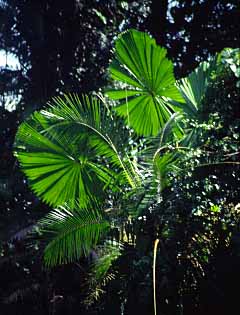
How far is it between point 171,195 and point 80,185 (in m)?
1.26

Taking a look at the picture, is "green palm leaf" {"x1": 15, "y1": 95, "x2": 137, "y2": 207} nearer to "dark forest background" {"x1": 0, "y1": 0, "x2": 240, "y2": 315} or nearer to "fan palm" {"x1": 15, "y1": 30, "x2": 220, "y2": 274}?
"fan palm" {"x1": 15, "y1": 30, "x2": 220, "y2": 274}

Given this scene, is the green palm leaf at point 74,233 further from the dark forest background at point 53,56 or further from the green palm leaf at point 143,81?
the dark forest background at point 53,56

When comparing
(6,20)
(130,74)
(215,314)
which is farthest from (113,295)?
(6,20)

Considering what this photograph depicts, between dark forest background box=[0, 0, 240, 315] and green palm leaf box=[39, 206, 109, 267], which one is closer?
green palm leaf box=[39, 206, 109, 267]

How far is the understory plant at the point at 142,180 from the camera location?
222 inches

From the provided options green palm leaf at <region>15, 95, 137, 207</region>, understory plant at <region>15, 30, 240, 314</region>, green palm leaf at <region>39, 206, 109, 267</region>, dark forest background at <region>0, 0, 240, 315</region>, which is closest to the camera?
understory plant at <region>15, 30, 240, 314</region>

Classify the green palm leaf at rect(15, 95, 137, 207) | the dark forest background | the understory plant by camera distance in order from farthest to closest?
the dark forest background → the green palm leaf at rect(15, 95, 137, 207) → the understory plant

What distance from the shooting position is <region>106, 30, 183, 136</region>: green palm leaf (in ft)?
20.6

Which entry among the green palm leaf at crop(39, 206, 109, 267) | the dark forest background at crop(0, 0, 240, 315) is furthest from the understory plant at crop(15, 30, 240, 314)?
the dark forest background at crop(0, 0, 240, 315)

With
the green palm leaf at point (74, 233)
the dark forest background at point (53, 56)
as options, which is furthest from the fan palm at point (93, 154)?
the dark forest background at point (53, 56)

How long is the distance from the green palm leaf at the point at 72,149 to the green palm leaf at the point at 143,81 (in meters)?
0.61

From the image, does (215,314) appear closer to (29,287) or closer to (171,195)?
(171,195)

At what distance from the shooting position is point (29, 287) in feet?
31.3

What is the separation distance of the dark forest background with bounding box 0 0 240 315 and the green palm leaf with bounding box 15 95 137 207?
2938 mm
